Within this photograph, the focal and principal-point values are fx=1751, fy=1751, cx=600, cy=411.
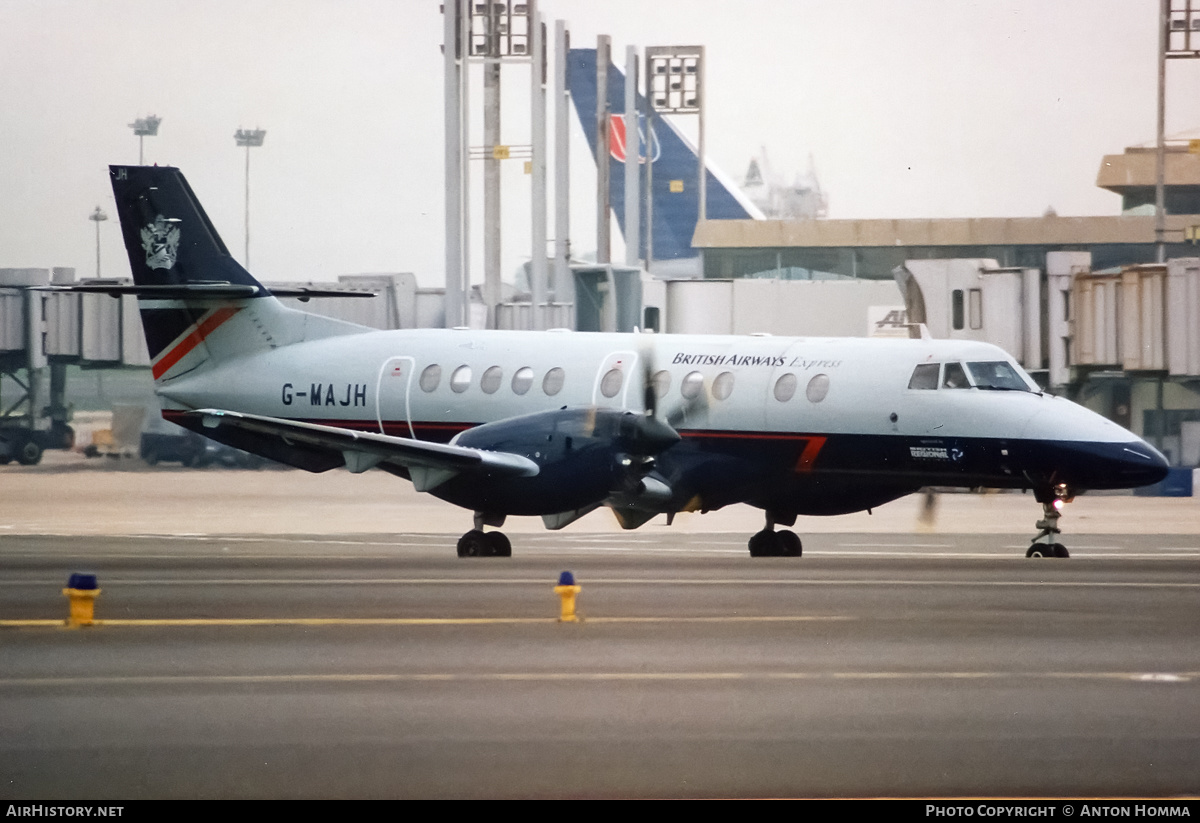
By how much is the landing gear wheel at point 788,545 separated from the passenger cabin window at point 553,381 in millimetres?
3837

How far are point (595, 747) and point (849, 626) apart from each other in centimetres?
553

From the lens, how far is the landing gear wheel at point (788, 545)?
81.4 ft

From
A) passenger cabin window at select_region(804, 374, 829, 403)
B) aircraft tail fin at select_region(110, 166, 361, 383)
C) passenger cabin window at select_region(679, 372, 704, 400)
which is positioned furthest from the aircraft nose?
aircraft tail fin at select_region(110, 166, 361, 383)

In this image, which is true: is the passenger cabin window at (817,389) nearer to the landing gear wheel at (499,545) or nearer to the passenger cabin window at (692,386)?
the passenger cabin window at (692,386)

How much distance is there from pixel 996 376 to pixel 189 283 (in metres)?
12.9

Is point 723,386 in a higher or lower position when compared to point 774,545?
higher

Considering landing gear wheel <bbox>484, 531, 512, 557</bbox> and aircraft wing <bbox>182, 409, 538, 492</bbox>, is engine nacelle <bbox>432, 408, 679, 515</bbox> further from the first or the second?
landing gear wheel <bbox>484, 531, 512, 557</bbox>

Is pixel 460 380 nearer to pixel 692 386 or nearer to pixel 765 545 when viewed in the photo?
pixel 692 386

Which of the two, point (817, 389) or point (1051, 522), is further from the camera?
point (817, 389)

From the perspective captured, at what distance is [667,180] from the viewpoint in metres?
125

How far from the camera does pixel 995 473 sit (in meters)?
23.0

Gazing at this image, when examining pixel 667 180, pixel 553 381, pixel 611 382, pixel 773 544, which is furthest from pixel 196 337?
pixel 667 180

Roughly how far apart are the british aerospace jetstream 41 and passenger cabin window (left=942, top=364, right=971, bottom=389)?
0.04 meters

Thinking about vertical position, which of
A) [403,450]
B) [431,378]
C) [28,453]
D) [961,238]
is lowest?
[28,453]
